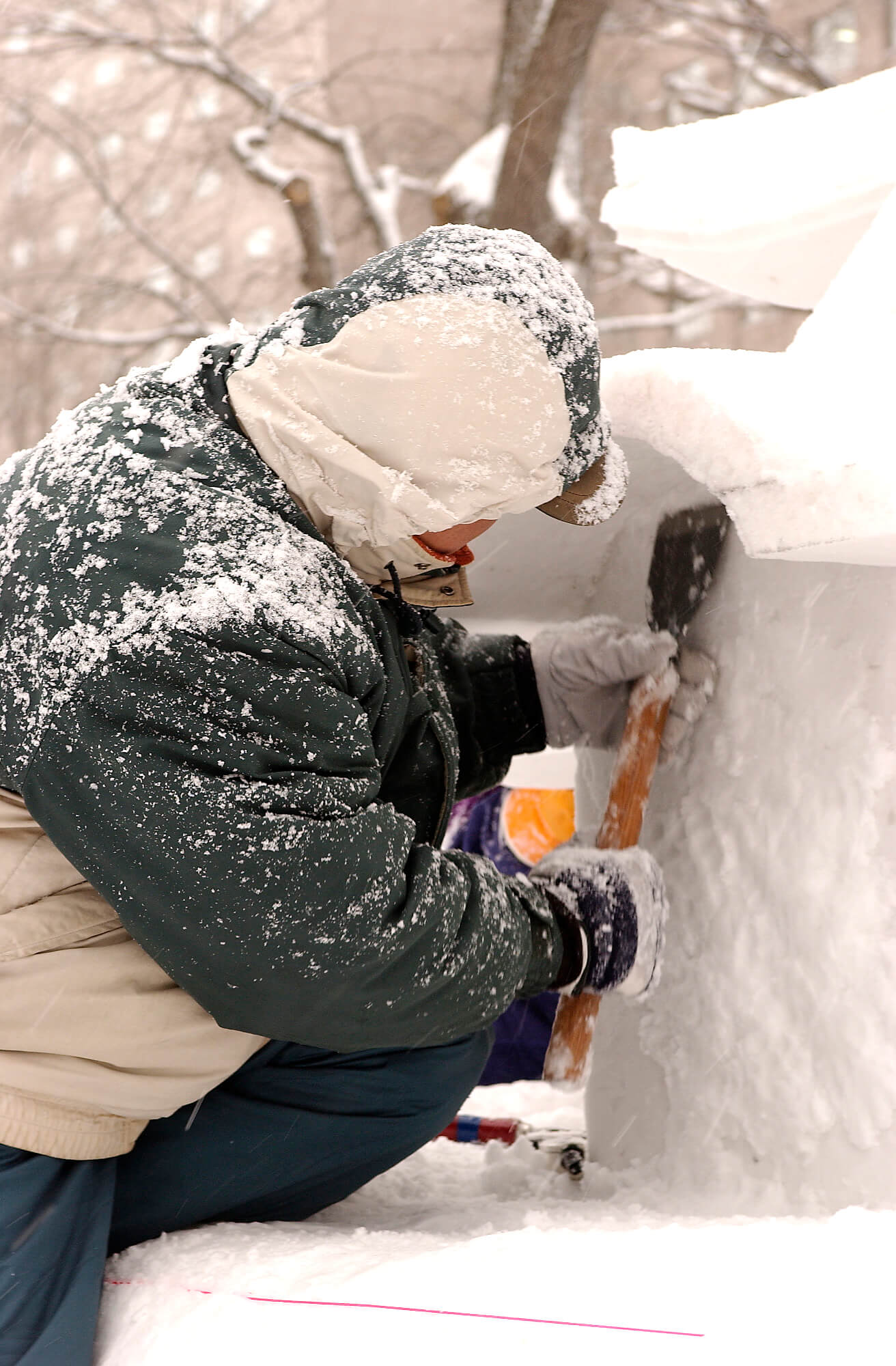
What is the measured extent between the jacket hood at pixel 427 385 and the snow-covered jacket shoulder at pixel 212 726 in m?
0.07

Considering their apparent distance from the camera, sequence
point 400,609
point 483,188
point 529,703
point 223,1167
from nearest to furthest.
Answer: point 223,1167 → point 400,609 → point 529,703 → point 483,188

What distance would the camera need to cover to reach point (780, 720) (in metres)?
1.46

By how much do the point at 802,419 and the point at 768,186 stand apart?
3.14 ft

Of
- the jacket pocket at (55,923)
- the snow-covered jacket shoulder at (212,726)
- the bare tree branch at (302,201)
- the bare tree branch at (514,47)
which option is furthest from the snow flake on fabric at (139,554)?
the bare tree branch at (302,201)

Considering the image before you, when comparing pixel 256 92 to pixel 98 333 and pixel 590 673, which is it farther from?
pixel 590 673

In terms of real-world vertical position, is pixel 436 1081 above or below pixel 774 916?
below

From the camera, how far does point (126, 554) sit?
112 cm

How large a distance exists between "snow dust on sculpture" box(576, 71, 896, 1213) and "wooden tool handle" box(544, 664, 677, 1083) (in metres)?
0.08

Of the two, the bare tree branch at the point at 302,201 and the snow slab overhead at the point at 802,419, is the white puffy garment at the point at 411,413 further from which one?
the bare tree branch at the point at 302,201

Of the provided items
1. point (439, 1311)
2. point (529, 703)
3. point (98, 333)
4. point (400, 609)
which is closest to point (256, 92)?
point (98, 333)

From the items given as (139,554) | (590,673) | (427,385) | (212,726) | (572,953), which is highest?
(427,385)

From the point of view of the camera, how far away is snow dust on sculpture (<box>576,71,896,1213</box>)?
1.19 m

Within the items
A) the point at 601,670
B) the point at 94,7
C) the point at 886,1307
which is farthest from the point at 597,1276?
the point at 94,7

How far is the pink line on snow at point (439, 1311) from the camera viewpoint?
2.84 ft
